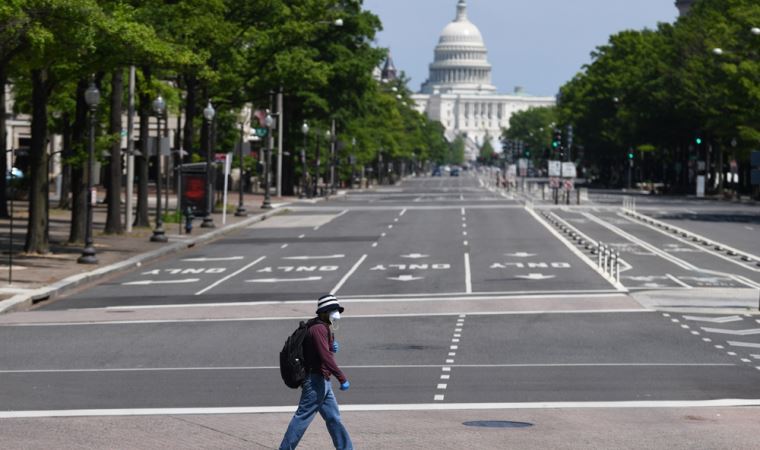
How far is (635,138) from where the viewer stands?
144 meters

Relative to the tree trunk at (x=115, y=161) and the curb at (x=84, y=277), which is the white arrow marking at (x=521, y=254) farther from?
the tree trunk at (x=115, y=161)

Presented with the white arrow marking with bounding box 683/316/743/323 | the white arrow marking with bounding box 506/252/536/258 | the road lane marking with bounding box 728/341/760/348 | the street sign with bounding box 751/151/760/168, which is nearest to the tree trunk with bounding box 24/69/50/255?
the white arrow marking with bounding box 506/252/536/258

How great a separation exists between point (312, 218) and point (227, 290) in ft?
126

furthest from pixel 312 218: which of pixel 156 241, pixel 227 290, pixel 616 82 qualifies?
pixel 616 82

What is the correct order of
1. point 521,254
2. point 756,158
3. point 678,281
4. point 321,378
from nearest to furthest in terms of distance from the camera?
point 321,378 < point 756,158 < point 678,281 < point 521,254

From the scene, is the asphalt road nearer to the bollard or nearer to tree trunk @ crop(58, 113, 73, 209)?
the bollard

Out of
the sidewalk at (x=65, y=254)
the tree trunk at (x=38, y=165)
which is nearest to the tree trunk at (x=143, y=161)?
the sidewalk at (x=65, y=254)

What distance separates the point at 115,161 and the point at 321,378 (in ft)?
129

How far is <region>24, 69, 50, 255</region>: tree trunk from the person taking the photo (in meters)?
42.8

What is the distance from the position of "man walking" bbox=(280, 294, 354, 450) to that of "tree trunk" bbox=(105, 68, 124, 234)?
35844mm

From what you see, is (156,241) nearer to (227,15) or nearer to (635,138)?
(227,15)

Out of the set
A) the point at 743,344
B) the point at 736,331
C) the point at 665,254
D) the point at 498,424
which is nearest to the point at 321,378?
the point at 498,424

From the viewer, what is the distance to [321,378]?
14.4 meters

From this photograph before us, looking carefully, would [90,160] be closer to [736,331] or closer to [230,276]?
[230,276]
